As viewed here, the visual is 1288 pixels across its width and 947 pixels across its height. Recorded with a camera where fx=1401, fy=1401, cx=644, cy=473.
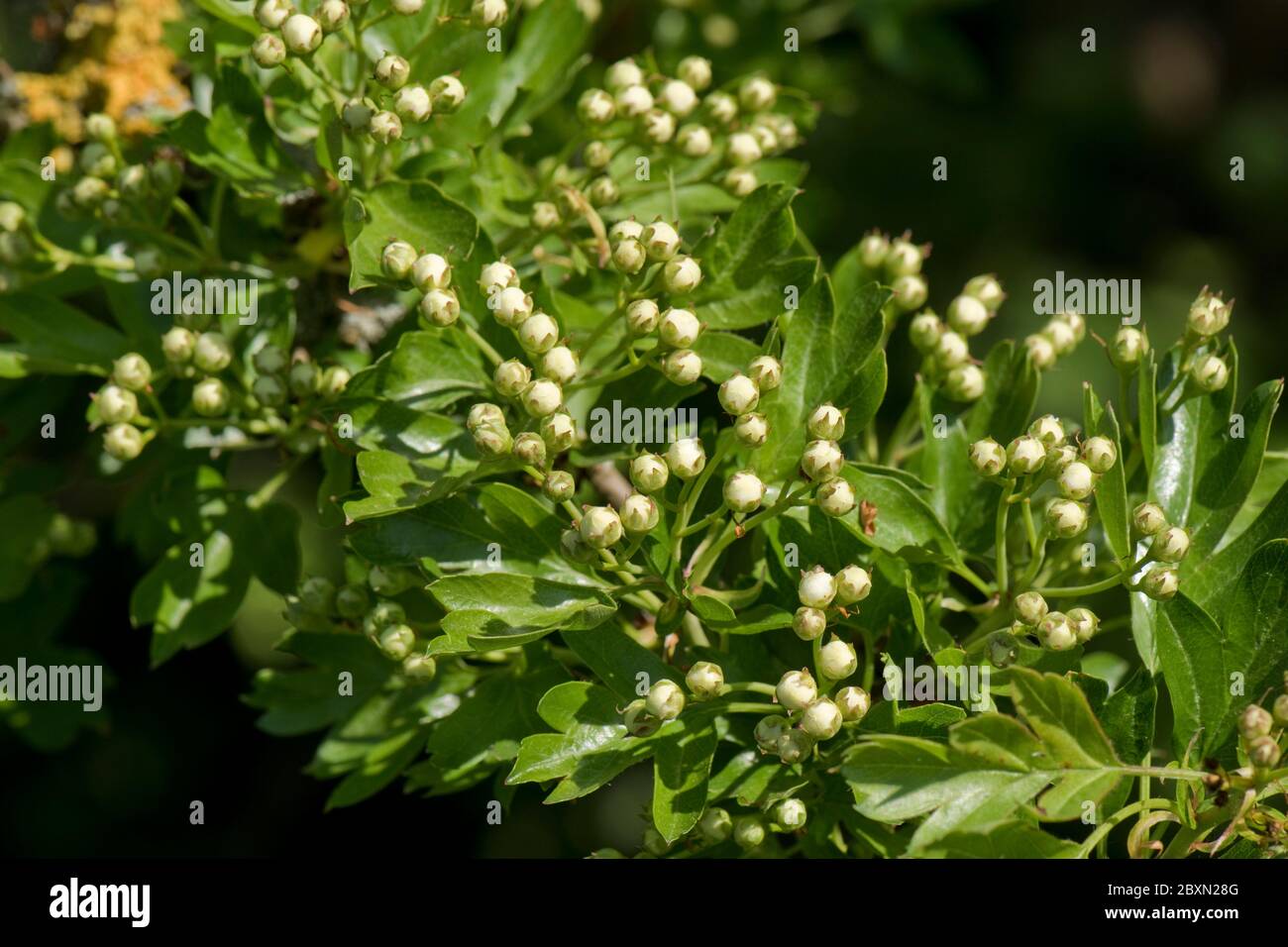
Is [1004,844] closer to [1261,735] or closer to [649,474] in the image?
[1261,735]

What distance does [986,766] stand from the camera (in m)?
1.64

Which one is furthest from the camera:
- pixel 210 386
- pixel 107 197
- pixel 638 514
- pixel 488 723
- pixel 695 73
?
pixel 695 73

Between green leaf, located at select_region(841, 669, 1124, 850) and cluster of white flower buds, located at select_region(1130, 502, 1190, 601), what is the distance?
0.22m

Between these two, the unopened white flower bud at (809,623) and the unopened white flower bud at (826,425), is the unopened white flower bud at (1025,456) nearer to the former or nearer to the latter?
the unopened white flower bud at (826,425)

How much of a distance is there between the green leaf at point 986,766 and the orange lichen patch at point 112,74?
1.94 meters

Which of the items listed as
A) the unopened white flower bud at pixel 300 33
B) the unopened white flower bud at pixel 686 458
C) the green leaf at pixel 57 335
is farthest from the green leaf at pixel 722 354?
the green leaf at pixel 57 335

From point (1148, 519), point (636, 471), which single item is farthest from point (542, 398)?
point (1148, 519)

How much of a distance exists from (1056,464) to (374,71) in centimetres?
107

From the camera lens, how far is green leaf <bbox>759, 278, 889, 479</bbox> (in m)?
1.88

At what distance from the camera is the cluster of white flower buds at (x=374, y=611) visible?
6.27 ft

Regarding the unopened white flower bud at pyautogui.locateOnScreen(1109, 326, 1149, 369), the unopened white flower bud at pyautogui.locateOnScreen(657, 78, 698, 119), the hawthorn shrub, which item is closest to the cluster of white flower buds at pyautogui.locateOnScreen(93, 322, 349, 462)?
the hawthorn shrub

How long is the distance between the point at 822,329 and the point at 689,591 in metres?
0.41
